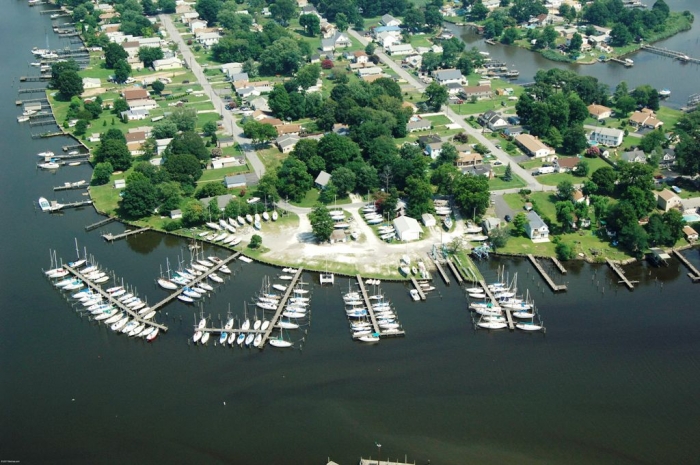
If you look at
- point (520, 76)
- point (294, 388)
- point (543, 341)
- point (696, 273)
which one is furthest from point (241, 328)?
point (520, 76)

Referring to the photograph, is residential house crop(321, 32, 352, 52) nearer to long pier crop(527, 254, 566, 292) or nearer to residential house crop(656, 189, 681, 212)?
residential house crop(656, 189, 681, 212)

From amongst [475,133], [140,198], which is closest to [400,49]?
[475,133]

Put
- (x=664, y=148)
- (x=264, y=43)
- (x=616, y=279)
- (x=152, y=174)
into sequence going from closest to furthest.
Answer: (x=616, y=279) → (x=152, y=174) → (x=664, y=148) → (x=264, y=43)

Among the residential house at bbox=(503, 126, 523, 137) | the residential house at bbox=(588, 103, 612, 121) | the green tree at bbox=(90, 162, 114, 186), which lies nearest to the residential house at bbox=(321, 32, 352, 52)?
the residential house at bbox=(503, 126, 523, 137)

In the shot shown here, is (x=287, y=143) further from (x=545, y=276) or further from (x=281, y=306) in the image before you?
(x=545, y=276)

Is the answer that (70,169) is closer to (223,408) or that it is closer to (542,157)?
(223,408)

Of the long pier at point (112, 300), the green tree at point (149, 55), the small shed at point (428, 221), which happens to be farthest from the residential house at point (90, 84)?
the small shed at point (428, 221)

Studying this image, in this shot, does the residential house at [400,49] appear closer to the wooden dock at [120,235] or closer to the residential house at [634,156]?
the residential house at [634,156]

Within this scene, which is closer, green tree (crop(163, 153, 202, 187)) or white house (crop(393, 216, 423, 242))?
white house (crop(393, 216, 423, 242))
